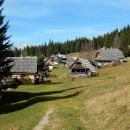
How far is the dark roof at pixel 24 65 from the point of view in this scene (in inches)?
3290

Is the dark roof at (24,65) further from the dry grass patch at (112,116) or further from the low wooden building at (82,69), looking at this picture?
the dry grass patch at (112,116)

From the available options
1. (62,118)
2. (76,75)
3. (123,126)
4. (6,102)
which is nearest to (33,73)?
(76,75)

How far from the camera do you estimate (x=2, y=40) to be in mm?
42156

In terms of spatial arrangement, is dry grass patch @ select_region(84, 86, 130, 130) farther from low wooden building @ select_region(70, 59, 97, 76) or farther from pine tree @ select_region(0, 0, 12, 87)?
low wooden building @ select_region(70, 59, 97, 76)

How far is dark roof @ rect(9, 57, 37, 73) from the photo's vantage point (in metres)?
83.6

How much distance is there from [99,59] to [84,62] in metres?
43.9

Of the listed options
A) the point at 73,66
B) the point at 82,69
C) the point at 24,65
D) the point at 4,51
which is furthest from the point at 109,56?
the point at 4,51

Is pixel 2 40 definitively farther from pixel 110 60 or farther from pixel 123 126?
pixel 110 60

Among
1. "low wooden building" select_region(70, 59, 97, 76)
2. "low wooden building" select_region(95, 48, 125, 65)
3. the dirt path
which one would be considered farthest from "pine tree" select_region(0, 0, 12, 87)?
"low wooden building" select_region(95, 48, 125, 65)

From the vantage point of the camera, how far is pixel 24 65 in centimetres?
8512

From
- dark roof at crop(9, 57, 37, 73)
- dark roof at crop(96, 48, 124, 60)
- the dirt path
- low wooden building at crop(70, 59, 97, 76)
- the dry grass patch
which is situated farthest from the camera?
dark roof at crop(96, 48, 124, 60)

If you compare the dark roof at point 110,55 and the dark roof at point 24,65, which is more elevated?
the dark roof at point 110,55

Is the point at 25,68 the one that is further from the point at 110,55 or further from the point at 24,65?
the point at 110,55

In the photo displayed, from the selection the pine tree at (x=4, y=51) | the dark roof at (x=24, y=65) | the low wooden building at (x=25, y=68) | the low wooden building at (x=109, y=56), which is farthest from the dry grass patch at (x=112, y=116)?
the low wooden building at (x=109, y=56)
